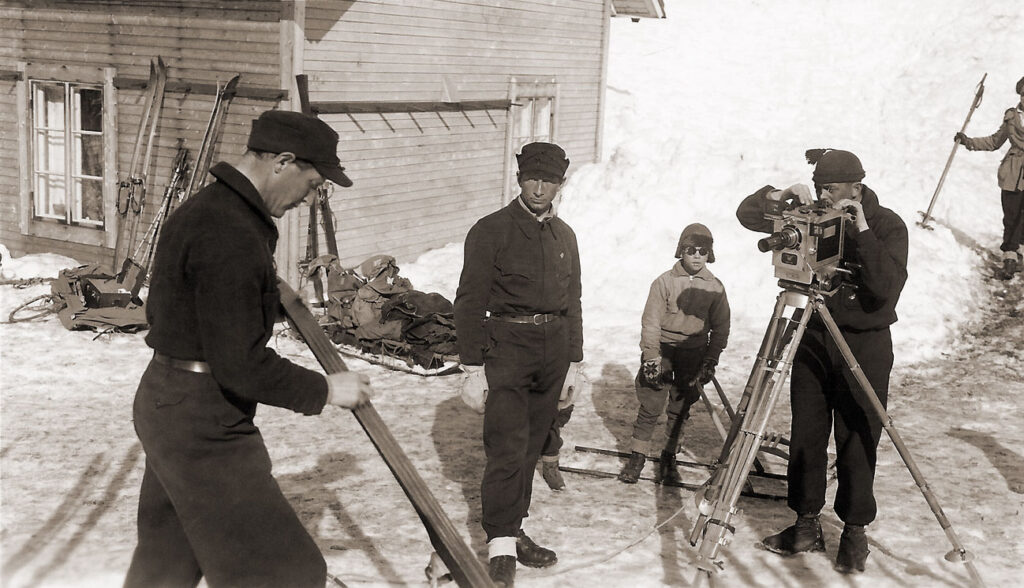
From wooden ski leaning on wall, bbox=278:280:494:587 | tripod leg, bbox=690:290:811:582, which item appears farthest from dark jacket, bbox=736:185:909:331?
wooden ski leaning on wall, bbox=278:280:494:587

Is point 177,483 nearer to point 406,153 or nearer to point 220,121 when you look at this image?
point 220,121

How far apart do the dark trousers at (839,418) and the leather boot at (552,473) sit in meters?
1.66

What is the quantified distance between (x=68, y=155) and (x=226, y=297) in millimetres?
11332

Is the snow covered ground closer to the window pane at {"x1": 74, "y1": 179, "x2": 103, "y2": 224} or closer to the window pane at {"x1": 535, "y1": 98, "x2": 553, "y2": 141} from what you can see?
the window pane at {"x1": 74, "y1": 179, "x2": 103, "y2": 224}

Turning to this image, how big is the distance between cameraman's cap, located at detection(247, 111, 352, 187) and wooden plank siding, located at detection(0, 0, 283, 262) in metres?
8.42

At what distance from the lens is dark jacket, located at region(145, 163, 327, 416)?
3.17 m

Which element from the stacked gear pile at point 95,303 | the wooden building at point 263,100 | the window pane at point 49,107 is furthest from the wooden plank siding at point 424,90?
the window pane at point 49,107

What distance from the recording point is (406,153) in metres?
13.6

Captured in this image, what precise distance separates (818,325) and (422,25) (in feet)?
31.1

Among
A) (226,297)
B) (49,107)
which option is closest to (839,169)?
(226,297)

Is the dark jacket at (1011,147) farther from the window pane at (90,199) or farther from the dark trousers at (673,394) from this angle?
the window pane at (90,199)

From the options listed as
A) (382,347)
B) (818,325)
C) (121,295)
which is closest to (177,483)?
(818,325)

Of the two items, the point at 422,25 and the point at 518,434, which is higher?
the point at 422,25

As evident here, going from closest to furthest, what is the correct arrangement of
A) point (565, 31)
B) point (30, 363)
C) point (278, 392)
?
point (278, 392) < point (30, 363) < point (565, 31)
